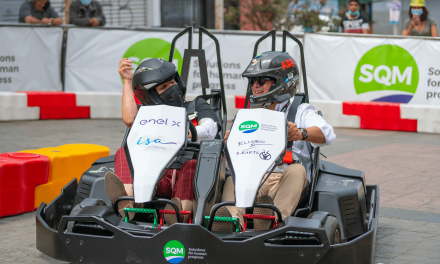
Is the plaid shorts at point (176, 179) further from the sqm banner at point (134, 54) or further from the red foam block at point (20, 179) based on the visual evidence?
the sqm banner at point (134, 54)

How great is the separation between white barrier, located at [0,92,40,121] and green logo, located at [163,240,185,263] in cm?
763

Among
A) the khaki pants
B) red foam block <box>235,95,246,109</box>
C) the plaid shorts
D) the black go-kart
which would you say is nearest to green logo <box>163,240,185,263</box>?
the black go-kart

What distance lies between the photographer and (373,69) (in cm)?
957

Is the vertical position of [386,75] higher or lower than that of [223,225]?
higher

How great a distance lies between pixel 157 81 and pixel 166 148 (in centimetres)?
68

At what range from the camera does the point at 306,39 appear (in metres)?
10.0

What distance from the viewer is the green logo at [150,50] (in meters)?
10.2

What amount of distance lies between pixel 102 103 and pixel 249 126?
741 cm

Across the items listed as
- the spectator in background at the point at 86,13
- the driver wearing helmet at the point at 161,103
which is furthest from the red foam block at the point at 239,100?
the driver wearing helmet at the point at 161,103

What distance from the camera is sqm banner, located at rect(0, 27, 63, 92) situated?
393 inches

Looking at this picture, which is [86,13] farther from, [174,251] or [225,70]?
[174,251]

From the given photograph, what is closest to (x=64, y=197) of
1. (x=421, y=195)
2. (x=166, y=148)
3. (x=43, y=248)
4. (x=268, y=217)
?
(x=43, y=248)

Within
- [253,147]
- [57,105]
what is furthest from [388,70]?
[253,147]

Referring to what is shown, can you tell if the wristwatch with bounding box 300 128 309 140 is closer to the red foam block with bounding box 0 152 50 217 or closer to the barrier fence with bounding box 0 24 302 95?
the red foam block with bounding box 0 152 50 217
